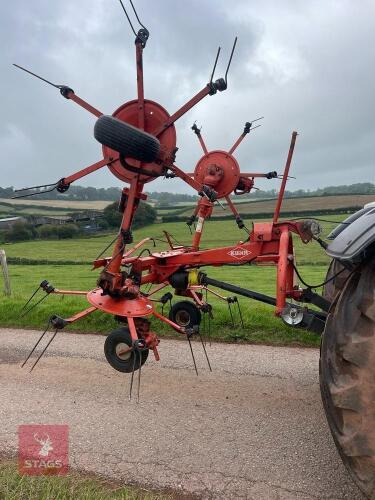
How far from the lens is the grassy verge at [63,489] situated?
2.67m

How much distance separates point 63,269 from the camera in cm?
1858

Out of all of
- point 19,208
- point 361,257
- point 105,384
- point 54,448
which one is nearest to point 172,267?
point 105,384

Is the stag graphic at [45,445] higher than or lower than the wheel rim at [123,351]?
lower

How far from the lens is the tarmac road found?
2.98 m

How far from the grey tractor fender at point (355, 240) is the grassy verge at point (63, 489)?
5.76ft

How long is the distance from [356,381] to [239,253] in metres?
2.56

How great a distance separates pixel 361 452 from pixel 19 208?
Result: 36838 millimetres

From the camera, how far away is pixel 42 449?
131 inches

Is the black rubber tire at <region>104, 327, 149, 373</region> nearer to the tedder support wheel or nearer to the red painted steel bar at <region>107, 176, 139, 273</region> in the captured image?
the red painted steel bar at <region>107, 176, 139, 273</region>

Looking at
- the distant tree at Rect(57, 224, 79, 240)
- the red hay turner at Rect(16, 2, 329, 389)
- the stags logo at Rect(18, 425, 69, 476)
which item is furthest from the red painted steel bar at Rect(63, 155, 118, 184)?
the distant tree at Rect(57, 224, 79, 240)

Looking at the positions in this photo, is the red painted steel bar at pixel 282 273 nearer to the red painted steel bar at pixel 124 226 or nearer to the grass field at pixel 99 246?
the red painted steel bar at pixel 124 226

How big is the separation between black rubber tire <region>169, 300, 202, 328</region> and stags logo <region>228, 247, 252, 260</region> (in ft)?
4.17

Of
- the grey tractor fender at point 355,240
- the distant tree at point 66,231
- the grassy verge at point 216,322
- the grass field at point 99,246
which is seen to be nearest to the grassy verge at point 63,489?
the grey tractor fender at point 355,240

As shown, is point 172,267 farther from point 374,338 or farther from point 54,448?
point 374,338
